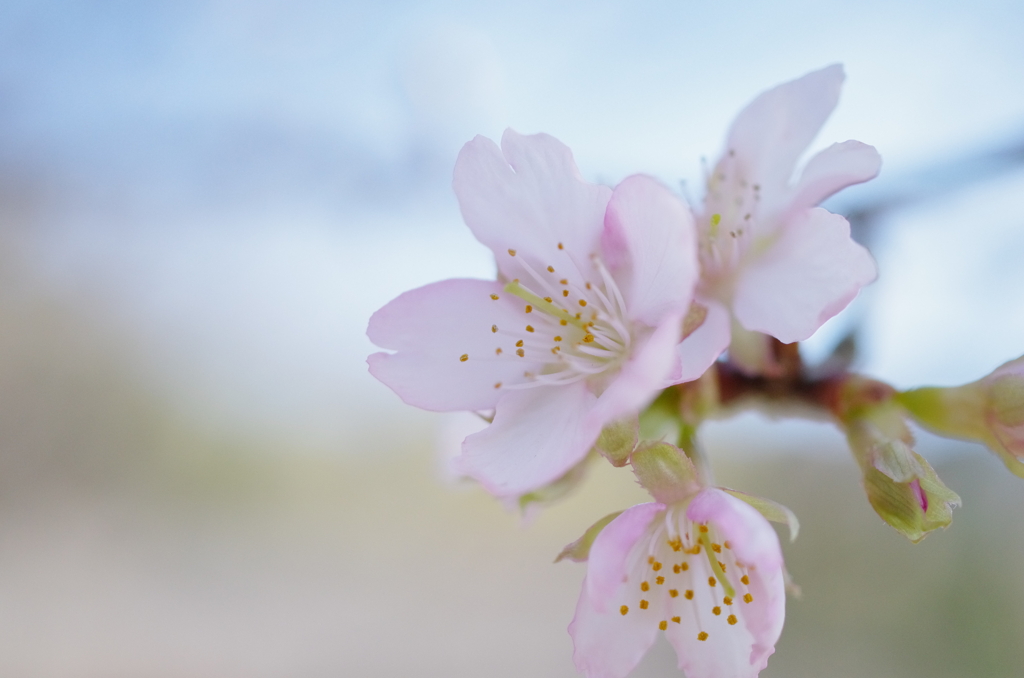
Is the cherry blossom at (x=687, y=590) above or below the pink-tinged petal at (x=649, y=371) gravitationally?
below

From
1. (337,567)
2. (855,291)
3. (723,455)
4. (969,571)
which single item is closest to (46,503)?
(337,567)

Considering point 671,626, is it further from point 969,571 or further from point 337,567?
point 969,571

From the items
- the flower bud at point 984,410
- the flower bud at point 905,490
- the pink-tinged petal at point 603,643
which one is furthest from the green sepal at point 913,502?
the pink-tinged petal at point 603,643

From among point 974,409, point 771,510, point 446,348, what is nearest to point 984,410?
point 974,409

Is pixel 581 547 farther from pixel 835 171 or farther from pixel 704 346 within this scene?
pixel 835 171

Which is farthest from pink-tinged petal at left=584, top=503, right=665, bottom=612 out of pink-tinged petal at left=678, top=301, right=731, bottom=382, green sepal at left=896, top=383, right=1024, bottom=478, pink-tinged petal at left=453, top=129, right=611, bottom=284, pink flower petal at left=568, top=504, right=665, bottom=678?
green sepal at left=896, top=383, right=1024, bottom=478

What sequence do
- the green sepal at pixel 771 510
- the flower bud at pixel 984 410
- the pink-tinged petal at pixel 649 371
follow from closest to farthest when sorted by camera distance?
the pink-tinged petal at pixel 649 371
the green sepal at pixel 771 510
the flower bud at pixel 984 410

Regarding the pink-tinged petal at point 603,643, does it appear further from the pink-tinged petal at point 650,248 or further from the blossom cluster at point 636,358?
the pink-tinged petal at point 650,248
